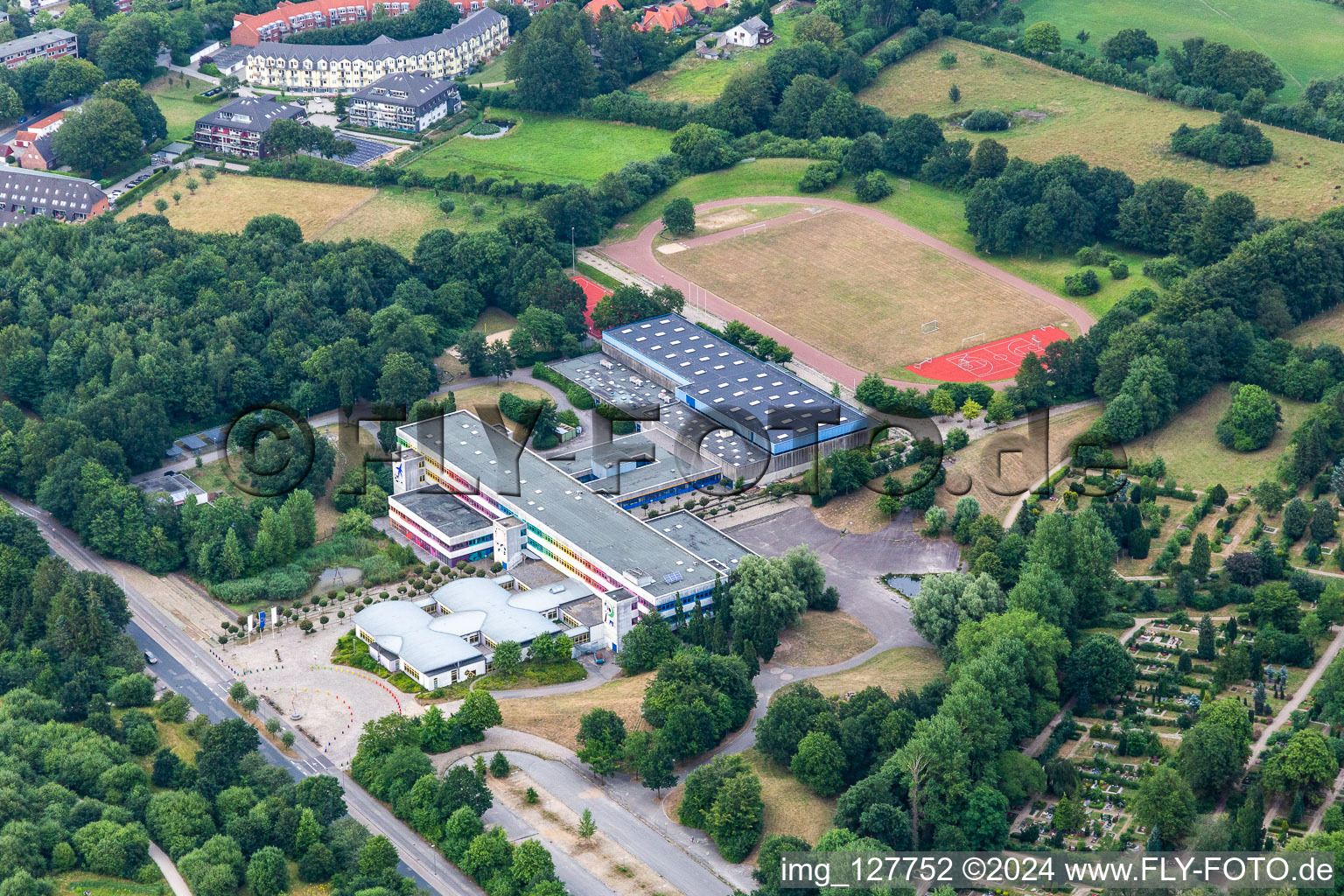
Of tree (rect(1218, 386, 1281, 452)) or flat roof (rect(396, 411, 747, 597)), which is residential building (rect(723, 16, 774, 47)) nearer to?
flat roof (rect(396, 411, 747, 597))

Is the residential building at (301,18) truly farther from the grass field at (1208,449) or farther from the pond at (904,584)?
the pond at (904,584)

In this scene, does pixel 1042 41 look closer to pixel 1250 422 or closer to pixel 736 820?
pixel 1250 422

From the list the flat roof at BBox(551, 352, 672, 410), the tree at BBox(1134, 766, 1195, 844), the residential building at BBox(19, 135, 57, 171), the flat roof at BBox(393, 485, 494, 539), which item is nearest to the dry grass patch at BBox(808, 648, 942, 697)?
the tree at BBox(1134, 766, 1195, 844)

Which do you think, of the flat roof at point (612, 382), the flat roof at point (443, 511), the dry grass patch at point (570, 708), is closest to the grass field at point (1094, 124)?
the flat roof at point (612, 382)

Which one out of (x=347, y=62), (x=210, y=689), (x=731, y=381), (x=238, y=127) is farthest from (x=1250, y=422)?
(x=347, y=62)

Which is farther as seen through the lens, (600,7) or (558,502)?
(600,7)

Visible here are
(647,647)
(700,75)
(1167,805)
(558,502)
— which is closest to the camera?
(1167,805)
